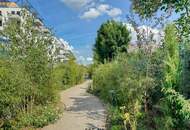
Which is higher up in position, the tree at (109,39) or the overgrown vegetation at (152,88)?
the tree at (109,39)

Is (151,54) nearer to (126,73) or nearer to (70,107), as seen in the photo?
(126,73)

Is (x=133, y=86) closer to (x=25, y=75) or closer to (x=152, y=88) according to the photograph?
(x=152, y=88)

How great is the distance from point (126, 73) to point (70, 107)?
22.3ft

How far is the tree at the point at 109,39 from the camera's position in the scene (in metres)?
41.5

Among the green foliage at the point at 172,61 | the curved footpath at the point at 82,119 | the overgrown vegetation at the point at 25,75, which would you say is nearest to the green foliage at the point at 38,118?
the overgrown vegetation at the point at 25,75

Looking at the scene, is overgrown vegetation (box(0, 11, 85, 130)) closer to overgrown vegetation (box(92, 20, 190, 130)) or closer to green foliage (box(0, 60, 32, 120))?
green foliage (box(0, 60, 32, 120))

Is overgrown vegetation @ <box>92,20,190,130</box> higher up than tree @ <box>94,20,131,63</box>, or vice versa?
tree @ <box>94,20,131,63</box>

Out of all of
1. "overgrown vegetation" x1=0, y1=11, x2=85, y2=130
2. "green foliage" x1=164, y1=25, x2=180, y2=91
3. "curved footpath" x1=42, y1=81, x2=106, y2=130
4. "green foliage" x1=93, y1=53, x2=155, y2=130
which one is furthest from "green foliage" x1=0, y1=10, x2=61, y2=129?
"green foliage" x1=164, y1=25, x2=180, y2=91

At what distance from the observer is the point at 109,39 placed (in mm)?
41781

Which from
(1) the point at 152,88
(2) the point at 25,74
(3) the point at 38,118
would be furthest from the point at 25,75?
(1) the point at 152,88

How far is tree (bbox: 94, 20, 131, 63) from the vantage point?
41531 millimetres

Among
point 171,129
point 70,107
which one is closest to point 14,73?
point 171,129

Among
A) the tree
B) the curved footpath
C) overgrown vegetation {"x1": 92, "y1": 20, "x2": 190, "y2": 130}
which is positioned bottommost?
the curved footpath

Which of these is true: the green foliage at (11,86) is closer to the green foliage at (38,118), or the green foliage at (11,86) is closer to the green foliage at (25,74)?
the green foliage at (25,74)
